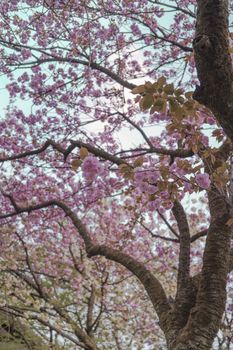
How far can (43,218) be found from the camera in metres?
10.5

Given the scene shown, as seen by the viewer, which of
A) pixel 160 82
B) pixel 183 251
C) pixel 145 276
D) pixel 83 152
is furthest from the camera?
pixel 183 251

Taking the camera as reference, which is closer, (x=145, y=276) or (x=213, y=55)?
(x=213, y=55)

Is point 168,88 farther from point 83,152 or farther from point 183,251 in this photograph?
point 183,251

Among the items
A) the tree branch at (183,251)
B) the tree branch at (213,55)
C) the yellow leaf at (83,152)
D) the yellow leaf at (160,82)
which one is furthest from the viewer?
the tree branch at (183,251)

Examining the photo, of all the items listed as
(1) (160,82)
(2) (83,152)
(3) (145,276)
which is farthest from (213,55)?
(3) (145,276)

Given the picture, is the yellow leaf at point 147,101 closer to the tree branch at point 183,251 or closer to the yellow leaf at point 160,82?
the yellow leaf at point 160,82

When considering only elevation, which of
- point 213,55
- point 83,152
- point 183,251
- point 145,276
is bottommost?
point 145,276

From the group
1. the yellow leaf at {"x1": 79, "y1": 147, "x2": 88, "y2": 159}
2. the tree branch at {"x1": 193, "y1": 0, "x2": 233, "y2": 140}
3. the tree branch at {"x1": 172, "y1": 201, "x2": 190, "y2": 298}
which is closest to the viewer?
the tree branch at {"x1": 193, "y1": 0, "x2": 233, "y2": 140}

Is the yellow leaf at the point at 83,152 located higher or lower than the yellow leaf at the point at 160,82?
lower

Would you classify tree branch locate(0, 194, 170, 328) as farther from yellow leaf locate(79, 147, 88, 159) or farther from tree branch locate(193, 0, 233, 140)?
tree branch locate(193, 0, 233, 140)

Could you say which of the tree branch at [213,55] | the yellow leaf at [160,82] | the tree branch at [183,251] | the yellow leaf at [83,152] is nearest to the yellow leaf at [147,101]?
the yellow leaf at [160,82]

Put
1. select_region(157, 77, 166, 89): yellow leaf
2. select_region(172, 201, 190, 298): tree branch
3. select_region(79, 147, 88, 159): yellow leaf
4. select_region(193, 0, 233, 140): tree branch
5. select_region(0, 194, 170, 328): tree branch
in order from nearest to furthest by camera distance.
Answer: select_region(193, 0, 233, 140): tree branch
select_region(157, 77, 166, 89): yellow leaf
select_region(79, 147, 88, 159): yellow leaf
select_region(0, 194, 170, 328): tree branch
select_region(172, 201, 190, 298): tree branch

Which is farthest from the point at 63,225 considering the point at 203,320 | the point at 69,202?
the point at 203,320

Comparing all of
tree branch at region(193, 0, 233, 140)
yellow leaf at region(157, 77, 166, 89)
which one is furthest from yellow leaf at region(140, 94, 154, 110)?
tree branch at region(193, 0, 233, 140)
